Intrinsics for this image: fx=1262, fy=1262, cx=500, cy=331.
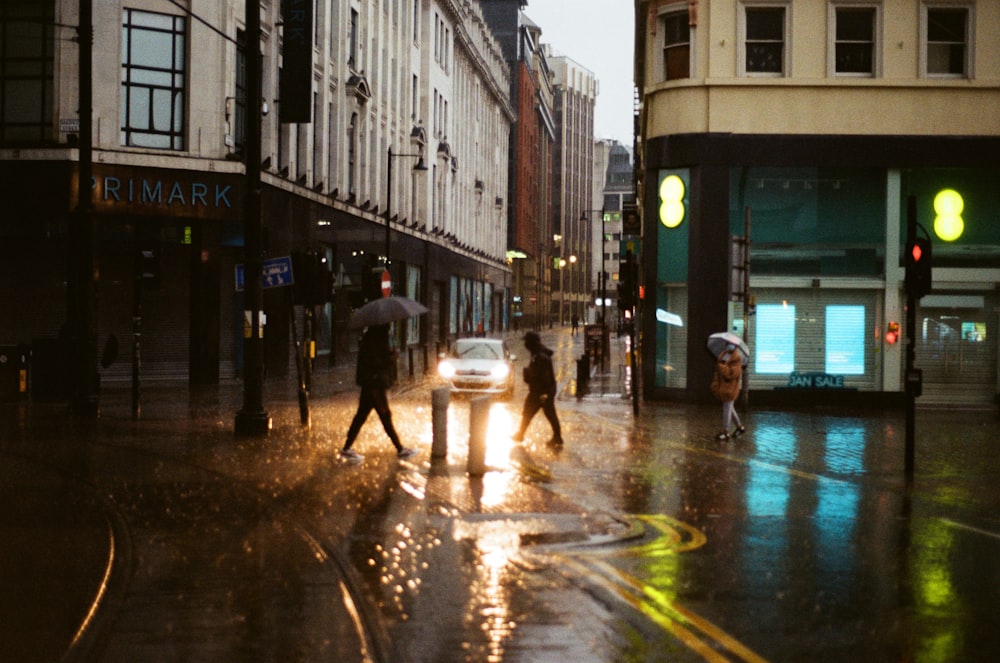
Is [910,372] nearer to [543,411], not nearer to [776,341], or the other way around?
[543,411]

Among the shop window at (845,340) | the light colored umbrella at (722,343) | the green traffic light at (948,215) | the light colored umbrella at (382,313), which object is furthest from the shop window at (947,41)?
the light colored umbrella at (382,313)

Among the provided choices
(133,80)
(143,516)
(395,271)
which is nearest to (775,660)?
(143,516)

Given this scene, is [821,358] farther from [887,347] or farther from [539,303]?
[539,303]

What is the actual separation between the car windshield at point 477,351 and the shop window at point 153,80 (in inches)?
364

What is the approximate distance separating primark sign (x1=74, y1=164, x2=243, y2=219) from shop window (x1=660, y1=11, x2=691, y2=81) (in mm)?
12149

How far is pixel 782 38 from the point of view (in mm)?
27609

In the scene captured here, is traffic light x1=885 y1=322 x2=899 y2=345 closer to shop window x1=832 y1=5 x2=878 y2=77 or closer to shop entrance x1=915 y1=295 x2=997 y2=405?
shop entrance x1=915 y1=295 x2=997 y2=405

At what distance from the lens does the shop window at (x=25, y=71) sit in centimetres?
3183

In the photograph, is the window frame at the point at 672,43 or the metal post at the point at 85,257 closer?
the metal post at the point at 85,257

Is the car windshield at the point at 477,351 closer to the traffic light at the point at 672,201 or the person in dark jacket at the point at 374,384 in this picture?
the traffic light at the point at 672,201

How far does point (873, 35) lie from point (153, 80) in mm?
17975

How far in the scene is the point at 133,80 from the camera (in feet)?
107

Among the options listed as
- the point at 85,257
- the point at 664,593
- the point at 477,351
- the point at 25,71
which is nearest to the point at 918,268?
the point at 664,593

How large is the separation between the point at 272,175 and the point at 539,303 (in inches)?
4146
